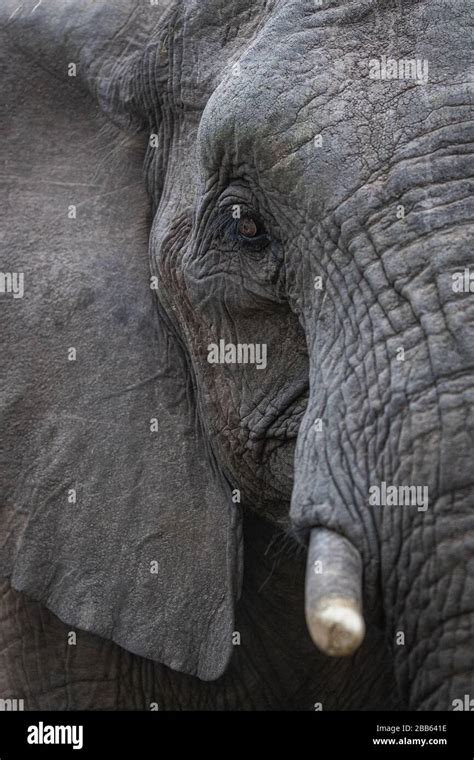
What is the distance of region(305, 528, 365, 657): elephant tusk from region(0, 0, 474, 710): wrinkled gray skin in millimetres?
56

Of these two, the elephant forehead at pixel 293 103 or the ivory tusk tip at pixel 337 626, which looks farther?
→ the elephant forehead at pixel 293 103

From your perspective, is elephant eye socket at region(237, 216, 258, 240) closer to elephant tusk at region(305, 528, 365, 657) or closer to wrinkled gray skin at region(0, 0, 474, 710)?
wrinkled gray skin at region(0, 0, 474, 710)

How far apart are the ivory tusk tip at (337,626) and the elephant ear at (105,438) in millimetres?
867

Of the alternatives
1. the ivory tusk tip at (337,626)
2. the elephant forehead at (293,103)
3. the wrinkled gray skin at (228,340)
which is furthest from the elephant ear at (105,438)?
the ivory tusk tip at (337,626)

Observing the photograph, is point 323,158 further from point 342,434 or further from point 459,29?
point 342,434

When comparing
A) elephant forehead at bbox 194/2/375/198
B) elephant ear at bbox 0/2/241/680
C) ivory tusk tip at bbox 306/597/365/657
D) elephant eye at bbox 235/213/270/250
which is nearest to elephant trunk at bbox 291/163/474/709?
ivory tusk tip at bbox 306/597/365/657

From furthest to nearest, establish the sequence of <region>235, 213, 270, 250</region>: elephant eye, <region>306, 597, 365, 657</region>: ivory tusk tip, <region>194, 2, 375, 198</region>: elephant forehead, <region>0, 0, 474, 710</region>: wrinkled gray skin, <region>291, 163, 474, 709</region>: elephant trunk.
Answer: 1. <region>235, 213, 270, 250</region>: elephant eye
2. <region>194, 2, 375, 198</region>: elephant forehead
3. <region>0, 0, 474, 710</region>: wrinkled gray skin
4. <region>291, 163, 474, 709</region>: elephant trunk
5. <region>306, 597, 365, 657</region>: ivory tusk tip

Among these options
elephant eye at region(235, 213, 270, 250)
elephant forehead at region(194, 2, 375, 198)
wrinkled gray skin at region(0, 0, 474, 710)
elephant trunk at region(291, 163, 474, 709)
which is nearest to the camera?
elephant trunk at region(291, 163, 474, 709)

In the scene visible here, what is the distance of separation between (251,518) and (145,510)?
0.26 m

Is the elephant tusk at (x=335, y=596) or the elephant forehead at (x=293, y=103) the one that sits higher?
the elephant forehead at (x=293, y=103)

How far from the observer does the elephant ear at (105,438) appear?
3.29m

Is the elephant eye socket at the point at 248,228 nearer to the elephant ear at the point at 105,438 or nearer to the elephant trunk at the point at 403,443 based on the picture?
the elephant trunk at the point at 403,443

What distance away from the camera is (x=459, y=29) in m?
2.71

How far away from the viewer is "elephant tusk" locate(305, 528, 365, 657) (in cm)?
233
